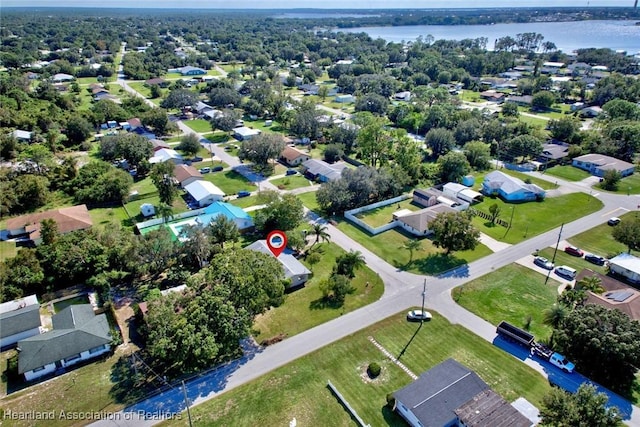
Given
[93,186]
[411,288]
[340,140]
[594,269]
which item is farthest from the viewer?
[340,140]

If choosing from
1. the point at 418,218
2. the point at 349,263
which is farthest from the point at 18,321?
the point at 418,218

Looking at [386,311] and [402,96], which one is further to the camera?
[402,96]

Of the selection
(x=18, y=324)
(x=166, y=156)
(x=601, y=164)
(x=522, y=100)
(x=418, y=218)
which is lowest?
(x=18, y=324)

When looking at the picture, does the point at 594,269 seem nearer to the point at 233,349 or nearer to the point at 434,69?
the point at 233,349

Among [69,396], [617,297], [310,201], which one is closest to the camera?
[69,396]

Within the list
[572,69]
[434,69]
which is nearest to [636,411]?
[434,69]

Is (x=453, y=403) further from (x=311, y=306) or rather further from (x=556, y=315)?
(x=311, y=306)

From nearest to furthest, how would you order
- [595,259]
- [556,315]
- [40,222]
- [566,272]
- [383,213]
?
[556,315] → [566,272] → [595,259] → [40,222] → [383,213]
